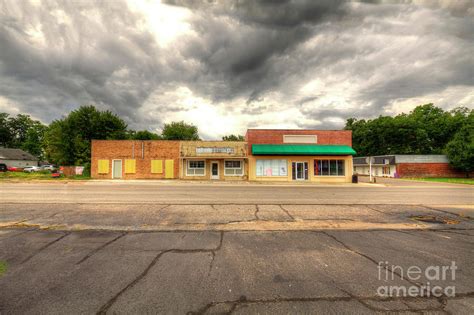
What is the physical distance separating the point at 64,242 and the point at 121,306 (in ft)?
11.2

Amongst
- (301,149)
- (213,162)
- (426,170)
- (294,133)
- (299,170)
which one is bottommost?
(426,170)

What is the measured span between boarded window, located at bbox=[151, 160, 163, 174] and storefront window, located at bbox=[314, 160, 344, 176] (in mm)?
19812

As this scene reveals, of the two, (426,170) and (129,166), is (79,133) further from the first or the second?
(426,170)

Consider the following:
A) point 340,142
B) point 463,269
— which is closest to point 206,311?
point 463,269

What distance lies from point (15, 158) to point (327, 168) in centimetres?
7808

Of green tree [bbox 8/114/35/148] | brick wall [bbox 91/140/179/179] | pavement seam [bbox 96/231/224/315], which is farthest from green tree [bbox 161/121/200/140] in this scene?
green tree [bbox 8/114/35/148]

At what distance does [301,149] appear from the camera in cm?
2434

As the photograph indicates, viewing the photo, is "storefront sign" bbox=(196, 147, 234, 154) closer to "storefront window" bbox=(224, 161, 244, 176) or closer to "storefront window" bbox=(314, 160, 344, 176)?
"storefront window" bbox=(224, 161, 244, 176)

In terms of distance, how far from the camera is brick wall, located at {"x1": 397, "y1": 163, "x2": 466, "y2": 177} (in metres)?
35.7

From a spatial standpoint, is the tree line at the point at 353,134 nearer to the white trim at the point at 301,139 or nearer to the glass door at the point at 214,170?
the glass door at the point at 214,170

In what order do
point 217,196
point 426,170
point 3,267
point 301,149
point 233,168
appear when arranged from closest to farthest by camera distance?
1. point 3,267
2. point 217,196
3. point 301,149
4. point 233,168
5. point 426,170

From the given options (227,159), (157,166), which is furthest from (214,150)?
(157,166)

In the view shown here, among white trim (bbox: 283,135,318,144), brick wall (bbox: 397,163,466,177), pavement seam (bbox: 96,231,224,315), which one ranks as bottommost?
pavement seam (bbox: 96,231,224,315)

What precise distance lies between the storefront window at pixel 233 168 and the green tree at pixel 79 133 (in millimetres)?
22356
